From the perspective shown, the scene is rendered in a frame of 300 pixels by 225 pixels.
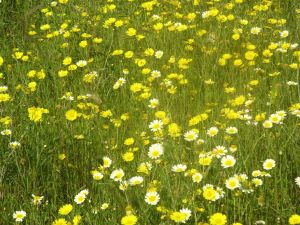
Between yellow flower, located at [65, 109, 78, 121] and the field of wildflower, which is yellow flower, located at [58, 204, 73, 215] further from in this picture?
yellow flower, located at [65, 109, 78, 121]

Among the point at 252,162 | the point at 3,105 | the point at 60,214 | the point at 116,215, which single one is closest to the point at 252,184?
the point at 252,162

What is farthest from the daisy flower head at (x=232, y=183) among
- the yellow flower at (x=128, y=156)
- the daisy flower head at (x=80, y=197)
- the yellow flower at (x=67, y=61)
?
the yellow flower at (x=67, y=61)

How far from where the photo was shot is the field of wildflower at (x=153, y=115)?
1.99 meters

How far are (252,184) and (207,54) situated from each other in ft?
4.15

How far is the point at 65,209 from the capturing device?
81.9 inches

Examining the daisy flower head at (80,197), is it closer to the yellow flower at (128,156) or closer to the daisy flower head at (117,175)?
the daisy flower head at (117,175)

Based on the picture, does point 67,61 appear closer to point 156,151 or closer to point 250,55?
point 250,55

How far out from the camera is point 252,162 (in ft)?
6.94

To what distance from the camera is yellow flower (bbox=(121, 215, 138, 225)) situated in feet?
6.03

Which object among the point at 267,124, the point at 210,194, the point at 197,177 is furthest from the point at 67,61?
the point at 210,194

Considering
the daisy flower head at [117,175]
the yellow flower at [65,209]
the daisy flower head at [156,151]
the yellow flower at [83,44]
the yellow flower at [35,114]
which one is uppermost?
the yellow flower at [83,44]

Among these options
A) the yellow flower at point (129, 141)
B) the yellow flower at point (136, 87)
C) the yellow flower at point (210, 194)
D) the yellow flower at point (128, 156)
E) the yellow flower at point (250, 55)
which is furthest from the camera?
the yellow flower at point (250, 55)

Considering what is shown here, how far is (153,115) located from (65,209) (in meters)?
0.74

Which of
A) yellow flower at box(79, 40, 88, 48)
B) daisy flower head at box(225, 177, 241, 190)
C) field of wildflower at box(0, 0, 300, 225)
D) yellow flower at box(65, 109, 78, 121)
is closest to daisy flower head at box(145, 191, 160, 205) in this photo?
field of wildflower at box(0, 0, 300, 225)
